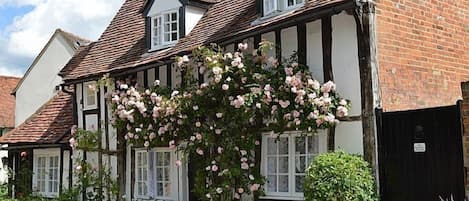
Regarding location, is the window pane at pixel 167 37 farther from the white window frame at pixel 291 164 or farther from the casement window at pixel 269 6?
the white window frame at pixel 291 164

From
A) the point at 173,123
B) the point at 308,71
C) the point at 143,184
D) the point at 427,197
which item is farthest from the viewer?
the point at 143,184

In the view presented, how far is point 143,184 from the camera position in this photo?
46.2 ft

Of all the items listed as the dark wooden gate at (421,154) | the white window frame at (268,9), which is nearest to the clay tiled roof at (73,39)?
the white window frame at (268,9)

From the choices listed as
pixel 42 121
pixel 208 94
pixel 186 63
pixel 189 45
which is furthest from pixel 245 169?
pixel 42 121

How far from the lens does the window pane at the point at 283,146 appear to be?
1094cm

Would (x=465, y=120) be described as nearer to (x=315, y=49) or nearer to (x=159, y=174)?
(x=315, y=49)

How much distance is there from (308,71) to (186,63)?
2.88 meters

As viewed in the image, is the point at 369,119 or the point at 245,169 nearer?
the point at 369,119

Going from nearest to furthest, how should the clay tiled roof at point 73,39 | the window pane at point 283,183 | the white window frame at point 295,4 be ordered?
the window pane at point 283,183 → the white window frame at point 295,4 → the clay tiled roof at point 73,39

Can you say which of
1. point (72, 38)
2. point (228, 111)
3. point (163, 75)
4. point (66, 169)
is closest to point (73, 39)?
point (72, 38)

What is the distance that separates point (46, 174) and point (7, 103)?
18958 millimetres

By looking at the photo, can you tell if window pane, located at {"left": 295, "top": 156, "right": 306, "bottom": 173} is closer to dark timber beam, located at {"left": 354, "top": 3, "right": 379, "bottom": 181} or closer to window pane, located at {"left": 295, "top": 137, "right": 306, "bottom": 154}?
window pane, located at {"left": 295, "top": 137, "right": 306, "bottom": 154}

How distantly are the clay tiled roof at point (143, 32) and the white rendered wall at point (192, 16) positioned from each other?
0.47 ft

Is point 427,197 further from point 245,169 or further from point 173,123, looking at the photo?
point 173,123
